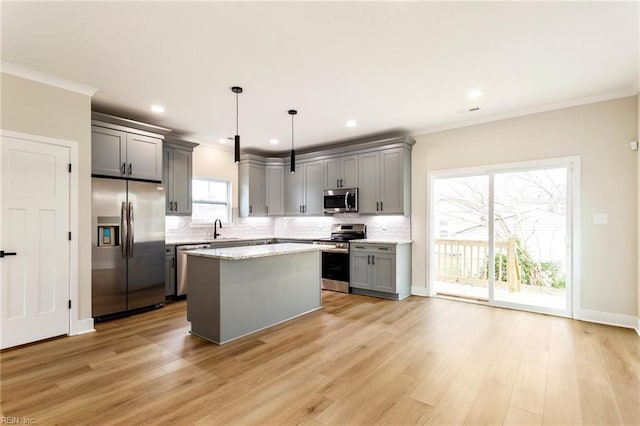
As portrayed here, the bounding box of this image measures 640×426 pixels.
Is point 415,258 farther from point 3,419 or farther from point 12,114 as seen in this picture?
point 12,114

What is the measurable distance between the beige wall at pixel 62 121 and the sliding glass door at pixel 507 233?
4.78 meters

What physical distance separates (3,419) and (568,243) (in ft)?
18.6

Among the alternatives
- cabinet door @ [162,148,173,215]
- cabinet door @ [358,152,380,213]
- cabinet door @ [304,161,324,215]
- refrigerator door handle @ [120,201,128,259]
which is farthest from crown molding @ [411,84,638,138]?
refrigerator door handle @ [120,201,128,259]

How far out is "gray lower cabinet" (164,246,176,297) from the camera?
4836mm

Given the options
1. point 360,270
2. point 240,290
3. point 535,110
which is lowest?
point 360,270

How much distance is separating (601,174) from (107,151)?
243 inches

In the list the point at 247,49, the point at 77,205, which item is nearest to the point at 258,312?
the point at 77,205

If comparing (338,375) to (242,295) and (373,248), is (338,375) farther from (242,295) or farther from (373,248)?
(373,248)

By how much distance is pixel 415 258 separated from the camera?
17.5ft

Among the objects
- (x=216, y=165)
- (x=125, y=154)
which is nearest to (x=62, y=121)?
(x=125, y=154)

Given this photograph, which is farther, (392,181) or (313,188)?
(313,188)

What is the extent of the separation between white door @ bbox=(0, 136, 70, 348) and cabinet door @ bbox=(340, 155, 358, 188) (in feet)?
13.3

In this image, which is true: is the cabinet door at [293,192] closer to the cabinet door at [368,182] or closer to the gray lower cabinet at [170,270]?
the cabinet door at [368,182]

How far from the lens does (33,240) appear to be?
326 cm
